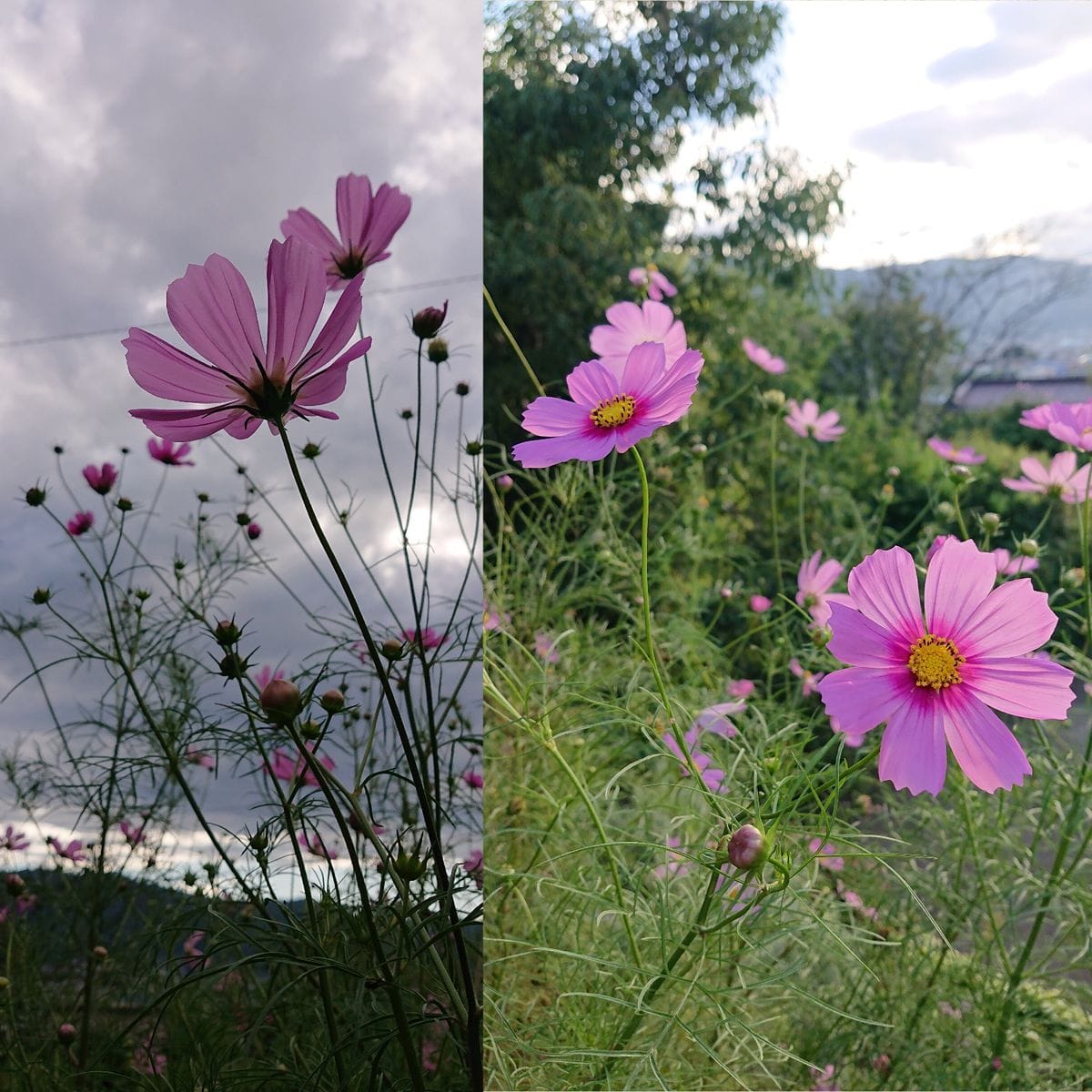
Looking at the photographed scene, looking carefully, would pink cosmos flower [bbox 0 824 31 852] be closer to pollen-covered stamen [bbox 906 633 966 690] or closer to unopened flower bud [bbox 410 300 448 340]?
unopened flower bud [bbox 410 300 448 340]

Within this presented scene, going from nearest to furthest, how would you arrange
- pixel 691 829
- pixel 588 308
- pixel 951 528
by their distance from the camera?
pixel 691 829 < pixel 588 308 < pixel 951 528

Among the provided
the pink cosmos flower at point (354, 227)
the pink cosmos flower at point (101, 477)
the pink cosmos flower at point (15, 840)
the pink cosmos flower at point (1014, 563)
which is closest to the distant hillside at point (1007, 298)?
the pink cosmos flower at point (1014, 563)

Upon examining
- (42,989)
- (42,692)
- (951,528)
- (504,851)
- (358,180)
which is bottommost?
(42,989)

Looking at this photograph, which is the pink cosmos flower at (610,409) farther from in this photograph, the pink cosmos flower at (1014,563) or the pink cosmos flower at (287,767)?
the pink cosmos flower at (1014,563)

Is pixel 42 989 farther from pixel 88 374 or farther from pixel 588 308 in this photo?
pixel 588 308

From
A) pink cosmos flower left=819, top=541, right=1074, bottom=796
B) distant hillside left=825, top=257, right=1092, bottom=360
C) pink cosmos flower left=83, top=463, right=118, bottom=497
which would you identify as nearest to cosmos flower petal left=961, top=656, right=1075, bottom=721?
pink cosmos flower left=819, top=541, right=1074, bottom=796

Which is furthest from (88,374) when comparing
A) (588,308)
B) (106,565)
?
(588,308)

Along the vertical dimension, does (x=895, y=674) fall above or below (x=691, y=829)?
below
